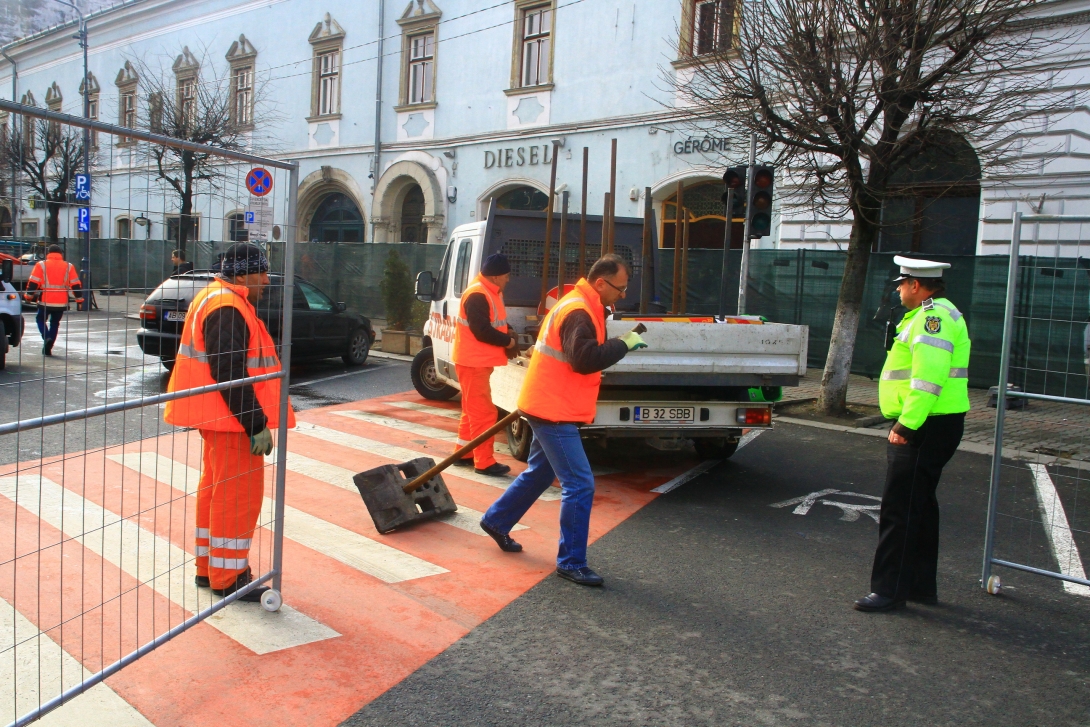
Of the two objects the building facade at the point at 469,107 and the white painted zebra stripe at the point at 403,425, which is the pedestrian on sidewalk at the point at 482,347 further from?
the building facade at the point at 469,107

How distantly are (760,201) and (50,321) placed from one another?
30.0ft

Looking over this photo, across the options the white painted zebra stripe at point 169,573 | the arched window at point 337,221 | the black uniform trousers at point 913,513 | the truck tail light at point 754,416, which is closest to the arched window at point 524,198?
the arched window at point 337,221

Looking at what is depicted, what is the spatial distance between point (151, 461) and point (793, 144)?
744 centimetres

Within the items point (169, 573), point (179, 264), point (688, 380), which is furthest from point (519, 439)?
point (179, 264)

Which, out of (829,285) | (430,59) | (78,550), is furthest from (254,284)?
(430,59)

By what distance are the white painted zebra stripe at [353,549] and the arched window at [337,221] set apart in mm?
20493

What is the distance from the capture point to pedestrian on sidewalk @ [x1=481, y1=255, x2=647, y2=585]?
15.9ft

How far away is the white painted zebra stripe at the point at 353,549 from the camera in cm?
501

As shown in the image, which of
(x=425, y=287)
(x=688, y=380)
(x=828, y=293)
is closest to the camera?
(x=688, y=380)

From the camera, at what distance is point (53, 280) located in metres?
2.82

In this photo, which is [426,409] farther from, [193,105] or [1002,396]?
[193,105]

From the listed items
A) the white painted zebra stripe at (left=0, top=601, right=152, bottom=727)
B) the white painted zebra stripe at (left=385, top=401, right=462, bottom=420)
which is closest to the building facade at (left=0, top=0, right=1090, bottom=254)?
the white painted zebra stripe at (left=385, top=401, right=462, bottom=420)

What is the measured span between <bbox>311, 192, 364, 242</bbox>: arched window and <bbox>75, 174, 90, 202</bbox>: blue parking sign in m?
22.8

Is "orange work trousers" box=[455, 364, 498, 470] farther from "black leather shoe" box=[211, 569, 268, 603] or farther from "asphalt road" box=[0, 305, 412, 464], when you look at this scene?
"asphalt road" box=[0, 305, 412, 464]
